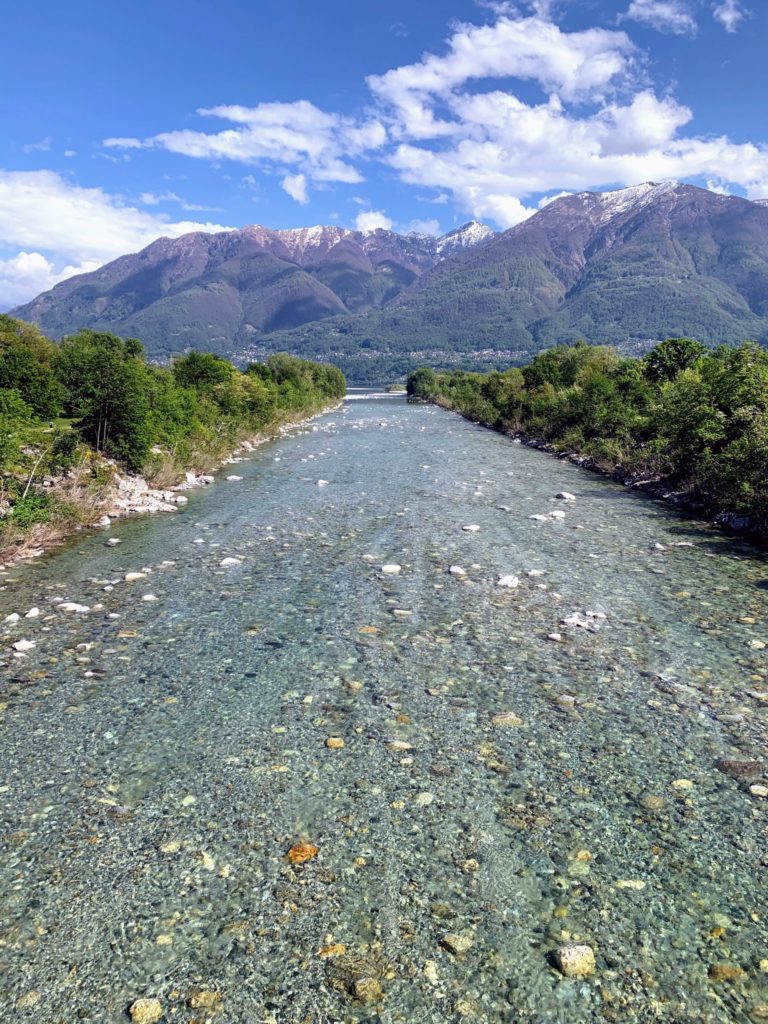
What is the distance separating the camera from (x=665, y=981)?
3.88 m

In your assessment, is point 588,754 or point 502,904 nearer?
point 502,904

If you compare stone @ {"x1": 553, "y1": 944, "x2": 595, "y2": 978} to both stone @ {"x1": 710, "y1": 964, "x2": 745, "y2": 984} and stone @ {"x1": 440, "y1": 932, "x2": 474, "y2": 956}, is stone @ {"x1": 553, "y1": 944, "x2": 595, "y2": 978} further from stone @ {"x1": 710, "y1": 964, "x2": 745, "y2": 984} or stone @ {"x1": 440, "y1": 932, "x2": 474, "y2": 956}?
stone @ {"x1": 710, "y1": 964, "x2": 745, "y2": 984}

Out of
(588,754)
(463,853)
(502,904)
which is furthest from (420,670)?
(502,904)

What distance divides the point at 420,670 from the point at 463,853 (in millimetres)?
3383

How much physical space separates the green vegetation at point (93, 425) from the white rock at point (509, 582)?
1140 cm

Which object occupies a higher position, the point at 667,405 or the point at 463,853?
the point at 667,405

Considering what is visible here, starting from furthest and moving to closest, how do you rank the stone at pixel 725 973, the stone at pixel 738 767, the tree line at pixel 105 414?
1. the tree line at pixel 105 414
2. the stone at pixel 738 767
3. the stone at pixel 725 973

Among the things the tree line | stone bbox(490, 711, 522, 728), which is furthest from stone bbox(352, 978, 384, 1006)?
the tree line

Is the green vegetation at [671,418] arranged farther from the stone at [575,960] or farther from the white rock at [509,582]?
the stone at [575,960]

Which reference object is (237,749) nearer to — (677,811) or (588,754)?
(588,754)

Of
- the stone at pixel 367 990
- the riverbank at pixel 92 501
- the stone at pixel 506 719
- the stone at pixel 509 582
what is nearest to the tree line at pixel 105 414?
the riverbank at pixel 92 501

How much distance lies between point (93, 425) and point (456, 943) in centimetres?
2258

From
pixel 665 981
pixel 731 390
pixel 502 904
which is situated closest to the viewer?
pixel 665 981

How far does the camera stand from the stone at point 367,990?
377 centimetres
